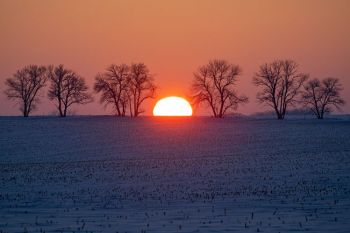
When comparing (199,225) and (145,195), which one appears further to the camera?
(145,195)

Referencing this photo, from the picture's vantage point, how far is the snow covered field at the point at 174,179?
17.0 meters

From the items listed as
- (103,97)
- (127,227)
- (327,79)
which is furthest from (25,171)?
(327,79)

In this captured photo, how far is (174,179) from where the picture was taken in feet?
96.7

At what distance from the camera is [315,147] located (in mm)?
47375

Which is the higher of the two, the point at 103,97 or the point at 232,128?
the point at 103,97

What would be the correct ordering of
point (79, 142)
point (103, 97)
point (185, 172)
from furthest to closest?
point (103, 97) < point (79, 142) < point (185, 172)

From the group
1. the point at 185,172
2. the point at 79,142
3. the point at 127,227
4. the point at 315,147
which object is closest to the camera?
the point at 127,227

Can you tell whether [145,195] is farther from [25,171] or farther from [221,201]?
[25,171]

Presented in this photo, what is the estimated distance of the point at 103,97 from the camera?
91.5 meters

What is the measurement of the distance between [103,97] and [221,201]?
71353mm

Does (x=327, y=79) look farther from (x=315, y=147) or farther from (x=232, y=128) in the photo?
(x=315, y=147)

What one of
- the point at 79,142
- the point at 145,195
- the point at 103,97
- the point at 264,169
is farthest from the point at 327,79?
A: the point at 145,195

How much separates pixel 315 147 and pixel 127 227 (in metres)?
33.9

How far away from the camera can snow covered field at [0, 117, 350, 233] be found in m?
17.0
